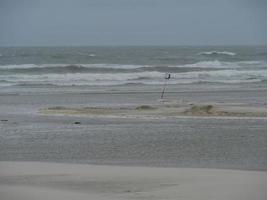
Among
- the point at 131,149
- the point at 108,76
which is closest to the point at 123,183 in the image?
the point at 131,149

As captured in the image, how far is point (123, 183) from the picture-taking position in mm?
6293

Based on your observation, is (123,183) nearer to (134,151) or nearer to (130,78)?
(134,151)

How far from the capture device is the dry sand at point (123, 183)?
5.60 metres

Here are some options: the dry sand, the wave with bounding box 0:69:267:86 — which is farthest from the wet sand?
the wave with bounding box 0:69:267:86

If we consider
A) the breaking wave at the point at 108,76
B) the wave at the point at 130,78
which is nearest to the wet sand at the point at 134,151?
the wave at the point at 130,78

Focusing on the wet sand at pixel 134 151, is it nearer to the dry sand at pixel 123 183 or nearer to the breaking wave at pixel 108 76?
the dry sand at pixel 123 183

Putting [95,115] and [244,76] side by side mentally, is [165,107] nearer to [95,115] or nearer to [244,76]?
[95,115]

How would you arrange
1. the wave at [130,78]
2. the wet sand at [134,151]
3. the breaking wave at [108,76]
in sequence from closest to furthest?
1. the wet sand at [134,151]
2. the wave at [130,78]
3. the breaking wave at [108,76]

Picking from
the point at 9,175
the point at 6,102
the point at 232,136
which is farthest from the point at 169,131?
the point at 6,102

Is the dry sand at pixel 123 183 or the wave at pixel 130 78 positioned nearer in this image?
the dry sand at pixel 123 183

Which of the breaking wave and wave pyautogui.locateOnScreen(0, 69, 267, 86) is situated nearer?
wave pyautogui.locateOnScreen(0, 69, 267, 86)

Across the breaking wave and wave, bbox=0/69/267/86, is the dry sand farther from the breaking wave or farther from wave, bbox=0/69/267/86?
wave, bbox=0/69/267/86

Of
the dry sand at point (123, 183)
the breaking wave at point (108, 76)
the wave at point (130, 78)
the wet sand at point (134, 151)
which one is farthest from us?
the breaking wave at point (108, 76)

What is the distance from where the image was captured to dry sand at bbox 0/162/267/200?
560 centimetres
